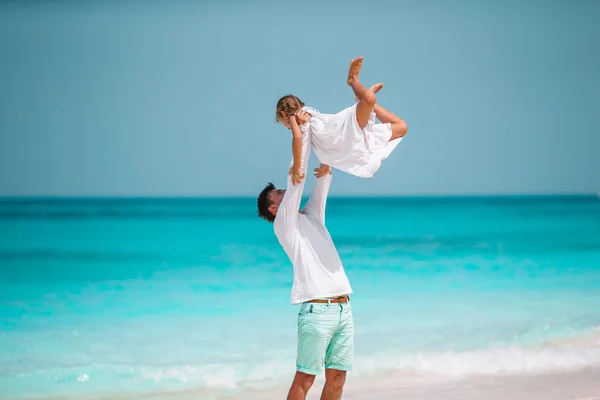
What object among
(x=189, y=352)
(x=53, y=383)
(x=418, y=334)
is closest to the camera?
(x=53, y=383)

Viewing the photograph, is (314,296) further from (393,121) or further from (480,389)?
(480,389)

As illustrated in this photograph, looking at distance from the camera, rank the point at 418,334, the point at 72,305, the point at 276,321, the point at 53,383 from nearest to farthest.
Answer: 1. the point at 53,383
2. the point at 418,334
3. the point at 276,321
4. the point at 72,305

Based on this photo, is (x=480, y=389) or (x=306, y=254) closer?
(x=306, y=254)

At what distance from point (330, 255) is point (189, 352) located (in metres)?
2.40

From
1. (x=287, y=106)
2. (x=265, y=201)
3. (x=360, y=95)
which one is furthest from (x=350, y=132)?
(x=265, y=201)

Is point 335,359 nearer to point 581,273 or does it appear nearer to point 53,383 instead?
point 53,383

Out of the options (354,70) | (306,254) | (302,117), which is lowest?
(306,254)

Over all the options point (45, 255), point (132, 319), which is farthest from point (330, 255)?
point (45, 255)

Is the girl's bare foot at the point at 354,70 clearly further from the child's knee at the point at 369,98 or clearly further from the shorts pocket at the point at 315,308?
the shorts pocket at the point at 315,308

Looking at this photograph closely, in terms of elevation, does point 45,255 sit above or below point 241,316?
above

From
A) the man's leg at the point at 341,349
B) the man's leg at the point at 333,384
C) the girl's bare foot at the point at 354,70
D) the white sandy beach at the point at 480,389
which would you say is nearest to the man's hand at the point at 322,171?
the girl's bare foot at the point at 354,70

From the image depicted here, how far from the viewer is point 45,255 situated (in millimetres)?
12031

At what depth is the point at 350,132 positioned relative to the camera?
2666mm

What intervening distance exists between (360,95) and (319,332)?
92cm
